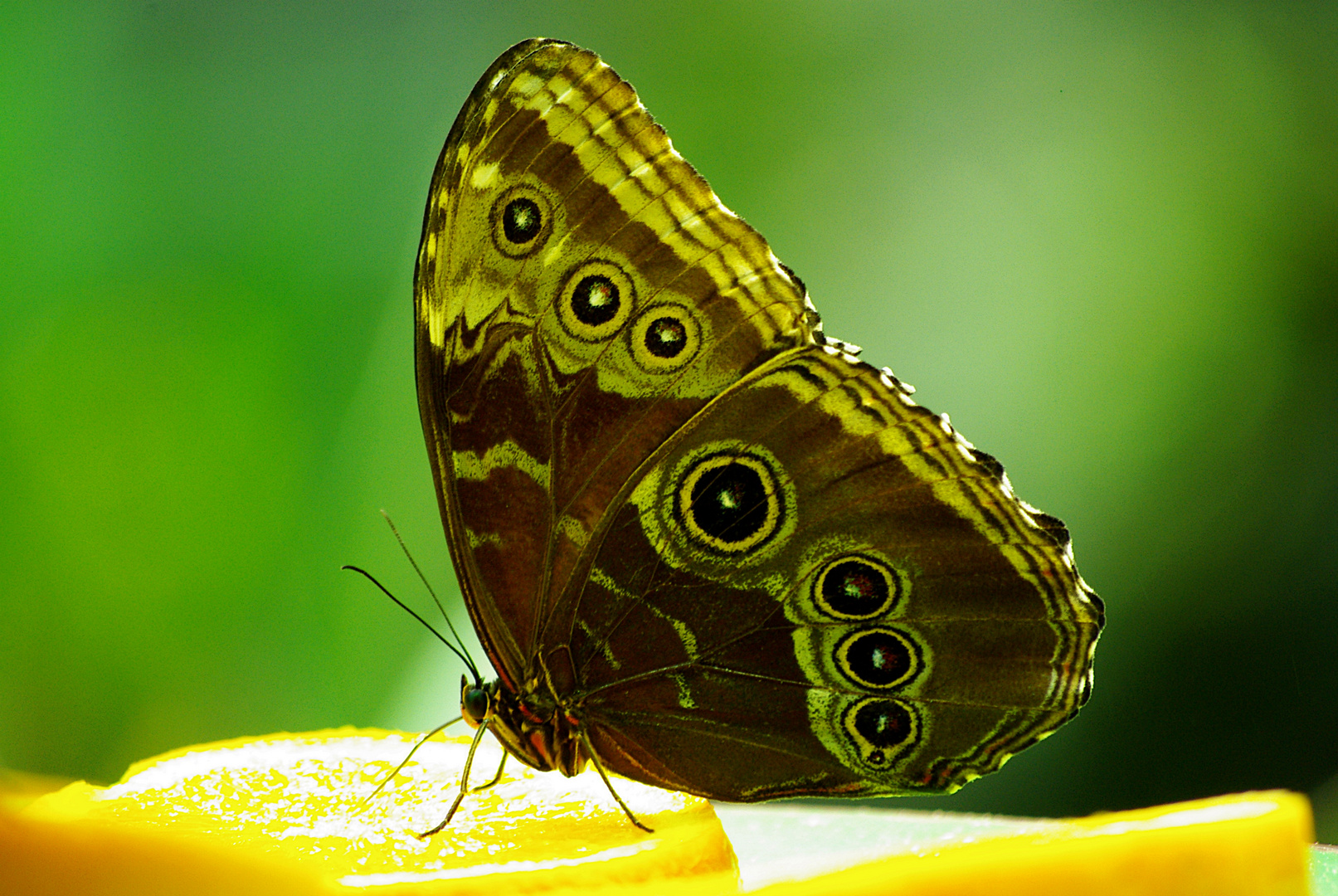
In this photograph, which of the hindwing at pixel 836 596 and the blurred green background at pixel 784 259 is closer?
the hindwing at pixel 836 596

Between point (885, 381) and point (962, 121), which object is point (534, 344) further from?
point (962, 121)

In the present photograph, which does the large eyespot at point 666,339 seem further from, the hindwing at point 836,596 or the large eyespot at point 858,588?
the large eyespot at point 858,588

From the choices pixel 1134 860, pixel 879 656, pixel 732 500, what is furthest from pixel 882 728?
pixel 1134 860

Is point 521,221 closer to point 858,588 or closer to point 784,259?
point 858,588

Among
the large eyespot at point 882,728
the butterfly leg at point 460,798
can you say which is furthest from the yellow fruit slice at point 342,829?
the large eyespot at point 882,728

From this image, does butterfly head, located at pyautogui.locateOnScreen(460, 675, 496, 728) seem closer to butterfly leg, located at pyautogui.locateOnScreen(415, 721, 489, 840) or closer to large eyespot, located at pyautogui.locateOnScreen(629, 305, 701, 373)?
butterfly leg, located at pyautogui.locateOnScreen(415, 721, 489, 840)

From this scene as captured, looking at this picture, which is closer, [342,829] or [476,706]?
[342,829]
